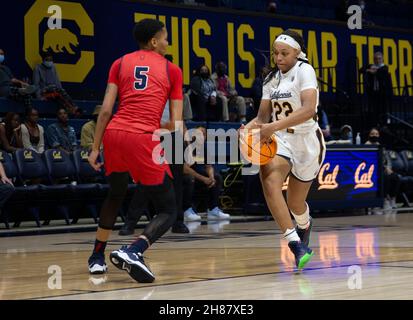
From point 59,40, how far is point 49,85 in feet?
5.66

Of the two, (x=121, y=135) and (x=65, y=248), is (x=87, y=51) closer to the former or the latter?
(x=65, y=248)

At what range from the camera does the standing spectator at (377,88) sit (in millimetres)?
22594

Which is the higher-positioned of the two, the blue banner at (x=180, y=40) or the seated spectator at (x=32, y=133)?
the blue banner at (x=180, y=40)

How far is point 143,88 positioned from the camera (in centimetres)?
730

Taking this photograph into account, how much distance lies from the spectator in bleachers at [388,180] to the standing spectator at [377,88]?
3.60 meters

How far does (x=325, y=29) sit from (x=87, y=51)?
744cm

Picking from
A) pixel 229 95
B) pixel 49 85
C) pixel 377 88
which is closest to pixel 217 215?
pixel 49 85

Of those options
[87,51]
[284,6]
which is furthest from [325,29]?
[87,51]

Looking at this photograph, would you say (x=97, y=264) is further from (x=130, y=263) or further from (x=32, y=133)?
(x=32, y=133)

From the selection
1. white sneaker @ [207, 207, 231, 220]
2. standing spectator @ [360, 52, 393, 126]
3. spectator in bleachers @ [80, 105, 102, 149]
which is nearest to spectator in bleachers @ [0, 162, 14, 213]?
spectator in bleachers @ [80, 105, 102, 149]

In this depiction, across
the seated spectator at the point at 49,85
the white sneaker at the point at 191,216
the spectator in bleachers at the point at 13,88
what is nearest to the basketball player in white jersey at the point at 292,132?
the white sneaker at the point at 191,216

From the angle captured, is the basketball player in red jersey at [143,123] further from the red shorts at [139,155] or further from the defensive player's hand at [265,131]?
the defensive player's hand at [265,131]

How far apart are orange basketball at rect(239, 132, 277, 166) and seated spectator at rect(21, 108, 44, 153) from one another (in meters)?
8.59

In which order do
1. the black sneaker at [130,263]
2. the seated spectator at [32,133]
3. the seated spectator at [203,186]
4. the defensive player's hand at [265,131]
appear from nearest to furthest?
the black sneaker at [130,263], the defensive player's hand at [265,131], the seated spectator at [203,186], the seated spectator at [32,133]
